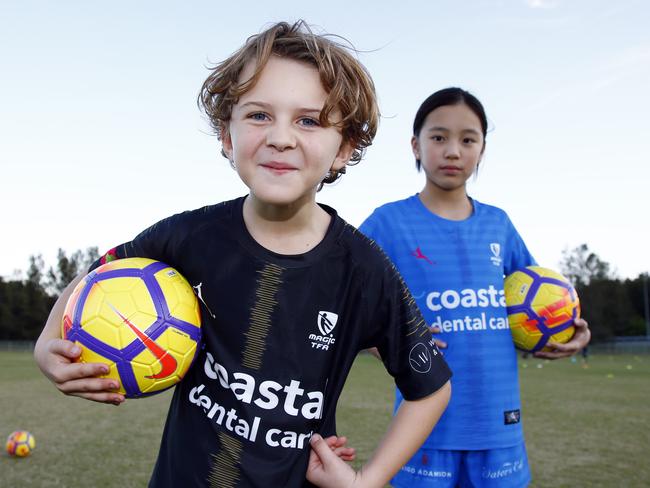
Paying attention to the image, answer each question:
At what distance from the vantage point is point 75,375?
1.77 metres

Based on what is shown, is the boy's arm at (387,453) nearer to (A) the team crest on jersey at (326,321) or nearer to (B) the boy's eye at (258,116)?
(A) the team crest on jersey at (326,321)

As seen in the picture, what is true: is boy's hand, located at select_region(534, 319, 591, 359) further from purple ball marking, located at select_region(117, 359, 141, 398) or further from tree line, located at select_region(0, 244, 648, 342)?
tree line, located at select_region(0, 244, 648, 342)

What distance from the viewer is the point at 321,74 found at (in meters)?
1.91

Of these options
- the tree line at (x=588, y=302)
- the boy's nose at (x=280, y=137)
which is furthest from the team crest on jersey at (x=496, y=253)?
the tree line at (x=588, y=302)

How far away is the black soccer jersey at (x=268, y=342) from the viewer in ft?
5.97


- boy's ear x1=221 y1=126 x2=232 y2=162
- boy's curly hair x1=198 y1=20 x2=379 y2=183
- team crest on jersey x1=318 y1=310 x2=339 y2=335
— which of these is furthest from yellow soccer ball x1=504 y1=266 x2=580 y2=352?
boy's ear x1=221 y1=126 x2=232 y2=162

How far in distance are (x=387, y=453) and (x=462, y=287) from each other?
4.36ft

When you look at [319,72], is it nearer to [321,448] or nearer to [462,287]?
[321,448]

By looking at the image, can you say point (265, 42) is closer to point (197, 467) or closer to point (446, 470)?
point (197, 467)

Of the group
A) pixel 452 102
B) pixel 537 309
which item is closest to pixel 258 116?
pixel 452 102

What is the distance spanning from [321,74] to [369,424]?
25.0 feet

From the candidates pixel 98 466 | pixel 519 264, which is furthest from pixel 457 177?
pixel 98 466

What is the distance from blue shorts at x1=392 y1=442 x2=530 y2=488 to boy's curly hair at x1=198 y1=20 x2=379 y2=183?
5.25 feet

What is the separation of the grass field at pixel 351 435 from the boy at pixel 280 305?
4214 mm
